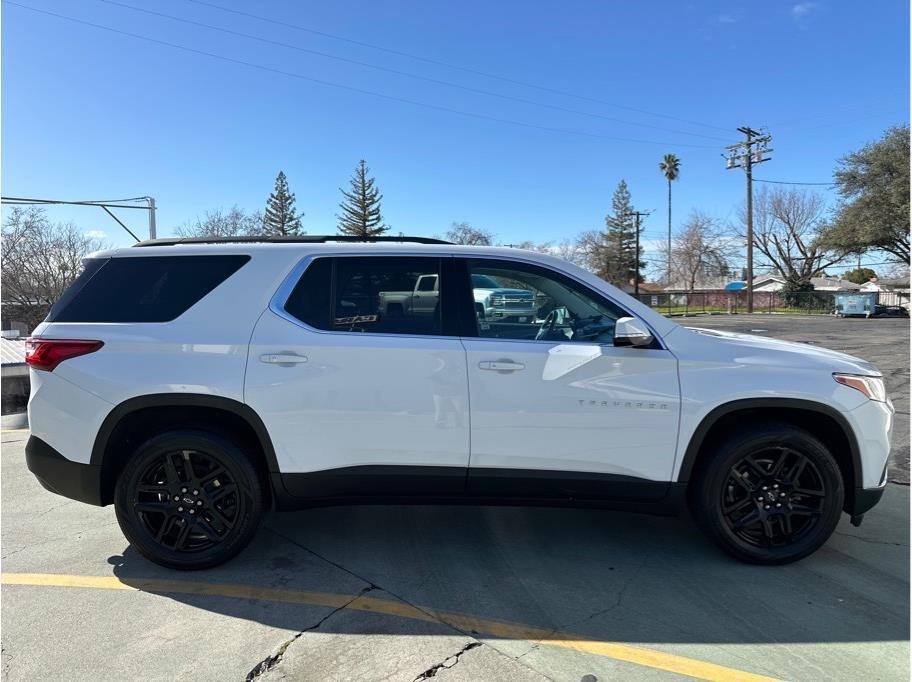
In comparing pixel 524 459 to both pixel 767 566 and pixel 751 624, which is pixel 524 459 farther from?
pixel 767 566

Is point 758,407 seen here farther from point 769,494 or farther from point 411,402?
point 411,402

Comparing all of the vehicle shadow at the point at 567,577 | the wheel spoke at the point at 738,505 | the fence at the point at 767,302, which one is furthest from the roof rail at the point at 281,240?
the fence at the point at 767,302

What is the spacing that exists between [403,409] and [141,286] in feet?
5.78

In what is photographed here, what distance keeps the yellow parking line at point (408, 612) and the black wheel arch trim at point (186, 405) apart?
0.74 m

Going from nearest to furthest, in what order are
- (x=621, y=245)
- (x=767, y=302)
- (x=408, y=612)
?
(x=408, y=612) < (x=767, y=302) < (x=621, y=245)

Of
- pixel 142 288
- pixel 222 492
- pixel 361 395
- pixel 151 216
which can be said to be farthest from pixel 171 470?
pixel 151 216

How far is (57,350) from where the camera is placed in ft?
11.1

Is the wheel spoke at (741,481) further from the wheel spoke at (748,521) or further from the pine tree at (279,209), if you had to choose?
the pine tree at (279,209)

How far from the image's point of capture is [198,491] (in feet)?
11.4

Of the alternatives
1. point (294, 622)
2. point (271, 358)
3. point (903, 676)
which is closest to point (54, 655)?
point (294, 622)

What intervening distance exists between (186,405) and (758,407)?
130 inches

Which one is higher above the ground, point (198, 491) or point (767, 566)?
point (198, 491)

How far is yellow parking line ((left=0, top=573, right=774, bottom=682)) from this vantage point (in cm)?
262

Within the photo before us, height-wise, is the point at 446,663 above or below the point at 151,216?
below
